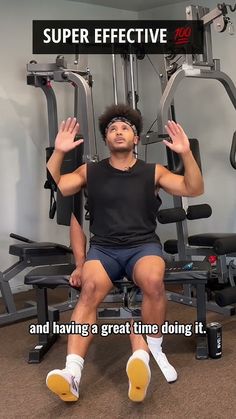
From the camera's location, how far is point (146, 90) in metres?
4.75

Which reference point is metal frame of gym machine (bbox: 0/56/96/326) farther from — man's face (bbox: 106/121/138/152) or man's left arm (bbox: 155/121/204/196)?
man's left arm (bbox: 155/121/204/196)

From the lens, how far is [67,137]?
7.72ft

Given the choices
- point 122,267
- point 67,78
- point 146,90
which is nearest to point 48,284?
point 122,267

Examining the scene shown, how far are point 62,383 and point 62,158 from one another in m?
1.08

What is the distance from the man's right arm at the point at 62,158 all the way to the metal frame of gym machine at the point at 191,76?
Answer: 0.88m

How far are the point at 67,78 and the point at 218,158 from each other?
1.62 meters

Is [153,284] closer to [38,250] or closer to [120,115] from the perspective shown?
[120,115]

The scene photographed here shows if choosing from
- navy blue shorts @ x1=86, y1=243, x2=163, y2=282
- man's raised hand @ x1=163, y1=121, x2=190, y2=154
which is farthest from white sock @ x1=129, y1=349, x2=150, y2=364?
man's raised hand @ x1=163, y1=121, x2=190, y2=154

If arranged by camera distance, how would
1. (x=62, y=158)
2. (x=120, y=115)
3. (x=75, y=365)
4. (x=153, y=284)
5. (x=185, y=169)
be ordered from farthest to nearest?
(x=120, y=115) → (x=62, y=158) → (x=185, y=169) → (x=153, y=284) → (x=75, y=365)

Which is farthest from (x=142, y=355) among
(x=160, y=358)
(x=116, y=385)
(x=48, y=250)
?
(x=48, y=250)

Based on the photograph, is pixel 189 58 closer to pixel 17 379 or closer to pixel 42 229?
pixel 42 229

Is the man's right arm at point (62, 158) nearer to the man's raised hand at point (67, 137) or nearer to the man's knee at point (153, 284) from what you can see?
the man's raised hand at point (67, 137)

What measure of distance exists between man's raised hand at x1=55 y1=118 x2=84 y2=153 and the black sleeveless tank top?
0.63 ft

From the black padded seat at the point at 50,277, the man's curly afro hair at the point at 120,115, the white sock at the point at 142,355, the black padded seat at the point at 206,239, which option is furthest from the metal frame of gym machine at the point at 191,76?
the white sock at the point at 142,355
